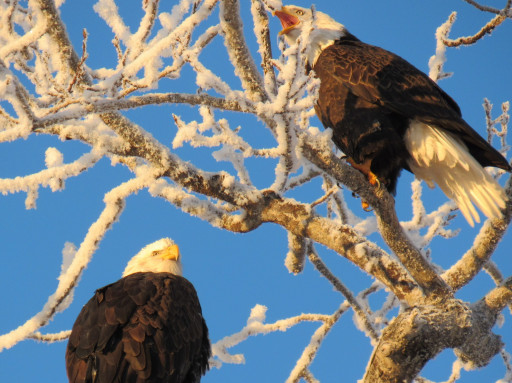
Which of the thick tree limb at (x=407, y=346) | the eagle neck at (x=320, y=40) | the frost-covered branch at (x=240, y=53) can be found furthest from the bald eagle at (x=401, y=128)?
the thick tree limb at (x=407, y=346)

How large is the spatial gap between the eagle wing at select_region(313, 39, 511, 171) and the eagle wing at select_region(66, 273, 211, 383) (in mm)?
1668

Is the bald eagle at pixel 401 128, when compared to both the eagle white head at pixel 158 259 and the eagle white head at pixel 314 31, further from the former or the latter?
the eagle white head at pixel 158 259

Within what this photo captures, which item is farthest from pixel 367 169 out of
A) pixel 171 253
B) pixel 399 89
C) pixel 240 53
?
pixel 171 253

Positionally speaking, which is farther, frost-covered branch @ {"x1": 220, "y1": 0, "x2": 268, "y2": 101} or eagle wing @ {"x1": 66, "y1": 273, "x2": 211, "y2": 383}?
frost-covered branch @ {"x1": 220, "y1": 0, "x2": 268, "y2": 101}

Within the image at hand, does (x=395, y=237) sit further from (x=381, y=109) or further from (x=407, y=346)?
(x=381, y=109)

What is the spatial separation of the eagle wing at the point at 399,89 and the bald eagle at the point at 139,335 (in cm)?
165

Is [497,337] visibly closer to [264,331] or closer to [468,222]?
[468,222]

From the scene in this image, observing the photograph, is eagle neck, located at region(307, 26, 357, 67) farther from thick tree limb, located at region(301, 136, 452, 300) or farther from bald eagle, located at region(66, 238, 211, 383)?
bald eagle, located at region(66, 238, 211, 383)

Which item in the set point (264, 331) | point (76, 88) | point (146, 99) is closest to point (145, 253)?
point (264, 331)

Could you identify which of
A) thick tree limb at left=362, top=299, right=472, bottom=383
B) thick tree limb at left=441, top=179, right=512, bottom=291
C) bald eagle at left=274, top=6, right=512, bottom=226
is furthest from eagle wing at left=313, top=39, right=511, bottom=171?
thick tree limb at left=362, top=299, right=472, bottom=383

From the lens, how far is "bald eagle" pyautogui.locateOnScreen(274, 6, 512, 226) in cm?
379

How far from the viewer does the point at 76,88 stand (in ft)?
10.9

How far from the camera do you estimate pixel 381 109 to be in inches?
155

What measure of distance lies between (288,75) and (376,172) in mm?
1642
